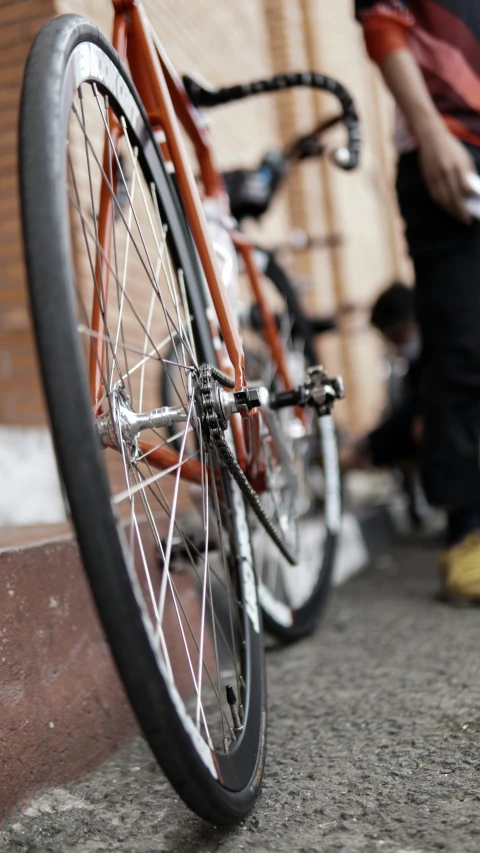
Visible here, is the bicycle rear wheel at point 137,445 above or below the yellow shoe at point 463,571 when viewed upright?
above

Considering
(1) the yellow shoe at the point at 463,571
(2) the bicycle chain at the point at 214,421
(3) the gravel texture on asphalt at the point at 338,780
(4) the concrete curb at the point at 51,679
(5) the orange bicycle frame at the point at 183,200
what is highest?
(5) the orange bicycle frame at the point at 183,200

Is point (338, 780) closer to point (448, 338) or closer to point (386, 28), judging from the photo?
point (448, 338)

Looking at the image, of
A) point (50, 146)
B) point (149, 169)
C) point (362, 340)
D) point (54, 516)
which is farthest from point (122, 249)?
point (362, 340)

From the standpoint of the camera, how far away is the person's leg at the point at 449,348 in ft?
6.11

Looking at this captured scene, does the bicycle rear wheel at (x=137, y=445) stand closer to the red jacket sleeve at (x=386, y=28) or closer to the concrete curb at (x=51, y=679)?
the concrete curb at (x=51, y=679)

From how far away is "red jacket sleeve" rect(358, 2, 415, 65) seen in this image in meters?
1.79

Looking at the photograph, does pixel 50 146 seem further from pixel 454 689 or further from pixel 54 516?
pixel 54 516

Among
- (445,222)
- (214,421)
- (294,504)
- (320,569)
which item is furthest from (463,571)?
(214,421)

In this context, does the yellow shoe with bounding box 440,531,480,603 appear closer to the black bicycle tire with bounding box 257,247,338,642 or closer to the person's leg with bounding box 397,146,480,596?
the person's leg with bounding box 397,146,480,596

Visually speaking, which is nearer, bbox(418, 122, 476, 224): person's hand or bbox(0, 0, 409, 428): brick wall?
bbox(418, 122, 476, 224): person's hand

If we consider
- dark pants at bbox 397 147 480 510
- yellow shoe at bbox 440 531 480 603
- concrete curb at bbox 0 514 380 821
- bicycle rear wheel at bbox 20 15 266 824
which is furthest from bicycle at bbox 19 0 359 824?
yellow shoe at bbox 440 531 480 603

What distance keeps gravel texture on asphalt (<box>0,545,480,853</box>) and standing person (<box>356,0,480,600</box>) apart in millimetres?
442

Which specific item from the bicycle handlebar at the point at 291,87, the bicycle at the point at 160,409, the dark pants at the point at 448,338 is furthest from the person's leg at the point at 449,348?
the bicycle at the point at 160,409

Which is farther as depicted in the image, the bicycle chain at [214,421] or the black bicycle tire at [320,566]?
the black bicycle tire at [320,566]
